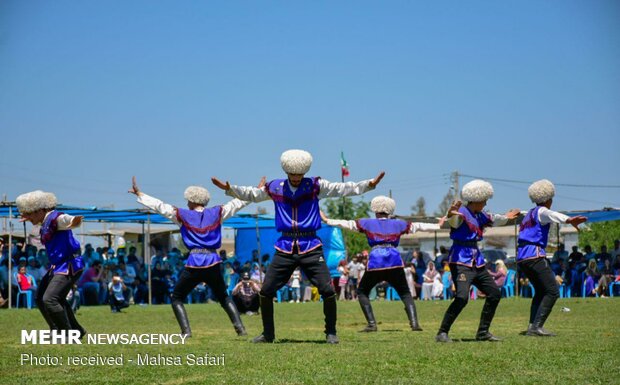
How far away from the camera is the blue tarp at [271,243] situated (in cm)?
3772

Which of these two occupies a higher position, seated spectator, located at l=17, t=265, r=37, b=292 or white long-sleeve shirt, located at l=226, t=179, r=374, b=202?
white long-sleeve shirt, located at l=226, t=179, r=374, b=202

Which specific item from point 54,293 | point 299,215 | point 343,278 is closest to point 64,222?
point 54,293

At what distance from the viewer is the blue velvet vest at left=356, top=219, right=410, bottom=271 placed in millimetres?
15070

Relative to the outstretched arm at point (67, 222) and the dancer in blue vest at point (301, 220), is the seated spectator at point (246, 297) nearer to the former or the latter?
the outstretched arm at point (67, 222)

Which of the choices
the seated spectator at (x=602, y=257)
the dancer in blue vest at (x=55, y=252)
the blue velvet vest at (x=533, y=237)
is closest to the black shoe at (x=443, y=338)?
the blue velvet vest at (x=533, y=237)

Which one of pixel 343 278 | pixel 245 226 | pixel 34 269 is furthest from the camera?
pixel 245 226

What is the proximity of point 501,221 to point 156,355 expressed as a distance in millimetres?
5379

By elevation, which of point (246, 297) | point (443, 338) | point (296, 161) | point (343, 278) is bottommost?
point (343, 278)

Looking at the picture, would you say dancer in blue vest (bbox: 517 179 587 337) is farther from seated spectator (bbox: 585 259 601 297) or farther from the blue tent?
seated spectator (bbox: 585 259 601 297)

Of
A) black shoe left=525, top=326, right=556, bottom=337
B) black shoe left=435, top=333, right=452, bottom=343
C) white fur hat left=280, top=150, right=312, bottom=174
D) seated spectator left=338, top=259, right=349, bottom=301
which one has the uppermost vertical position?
white fur hat left=280, top=150, right=312, bottom=174

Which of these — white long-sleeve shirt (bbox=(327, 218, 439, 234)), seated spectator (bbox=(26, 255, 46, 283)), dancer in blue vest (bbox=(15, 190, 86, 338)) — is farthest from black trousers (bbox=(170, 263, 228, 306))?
seated spectator (bbox=(26, 255, 46, 283))

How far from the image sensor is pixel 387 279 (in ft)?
49.9

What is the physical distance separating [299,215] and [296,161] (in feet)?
2.28

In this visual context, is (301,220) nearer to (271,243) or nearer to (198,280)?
(198,280)
